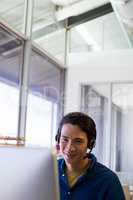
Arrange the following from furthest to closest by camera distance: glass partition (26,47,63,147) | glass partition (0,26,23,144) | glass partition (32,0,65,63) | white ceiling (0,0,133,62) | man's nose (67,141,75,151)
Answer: white ceiling (0,0,133,62) < glass partition (32,0,65,63) < glass partition (26,47,63,147) < glass partition (0,26,23,144) < man's nose (67,141,75,151)

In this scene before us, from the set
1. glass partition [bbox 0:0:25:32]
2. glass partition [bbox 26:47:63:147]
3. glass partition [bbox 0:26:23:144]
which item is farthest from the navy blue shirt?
glass partition [bbox 26:47:63:147]

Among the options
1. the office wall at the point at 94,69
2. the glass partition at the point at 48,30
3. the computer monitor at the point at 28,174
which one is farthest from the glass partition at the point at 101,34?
the computer monitor at the point at 28,174

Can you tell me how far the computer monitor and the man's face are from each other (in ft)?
1.15

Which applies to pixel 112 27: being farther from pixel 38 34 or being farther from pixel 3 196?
pixel 3 196

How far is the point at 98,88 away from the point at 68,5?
1.37 meters

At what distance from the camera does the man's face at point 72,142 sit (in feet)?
3.90

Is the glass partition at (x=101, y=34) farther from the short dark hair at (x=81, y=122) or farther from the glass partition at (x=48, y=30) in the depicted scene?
the short dark hair at (x=81, y=122)

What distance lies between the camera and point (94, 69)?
5.72 m

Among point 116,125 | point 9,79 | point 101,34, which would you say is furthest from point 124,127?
point 9,79

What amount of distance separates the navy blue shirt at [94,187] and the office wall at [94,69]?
4364 millimetres

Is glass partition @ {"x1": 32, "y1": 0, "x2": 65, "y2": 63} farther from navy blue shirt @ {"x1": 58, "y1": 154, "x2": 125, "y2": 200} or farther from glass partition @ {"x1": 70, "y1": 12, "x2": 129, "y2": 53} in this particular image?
navy blue shirt @ {"x1": 58, "y1": 154, "x2": 125, "y2": 200}

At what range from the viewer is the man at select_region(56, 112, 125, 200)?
1193 mm

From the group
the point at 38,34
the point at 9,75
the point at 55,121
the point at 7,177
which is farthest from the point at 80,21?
the point at 7,177

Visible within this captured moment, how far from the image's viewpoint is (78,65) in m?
5.84
